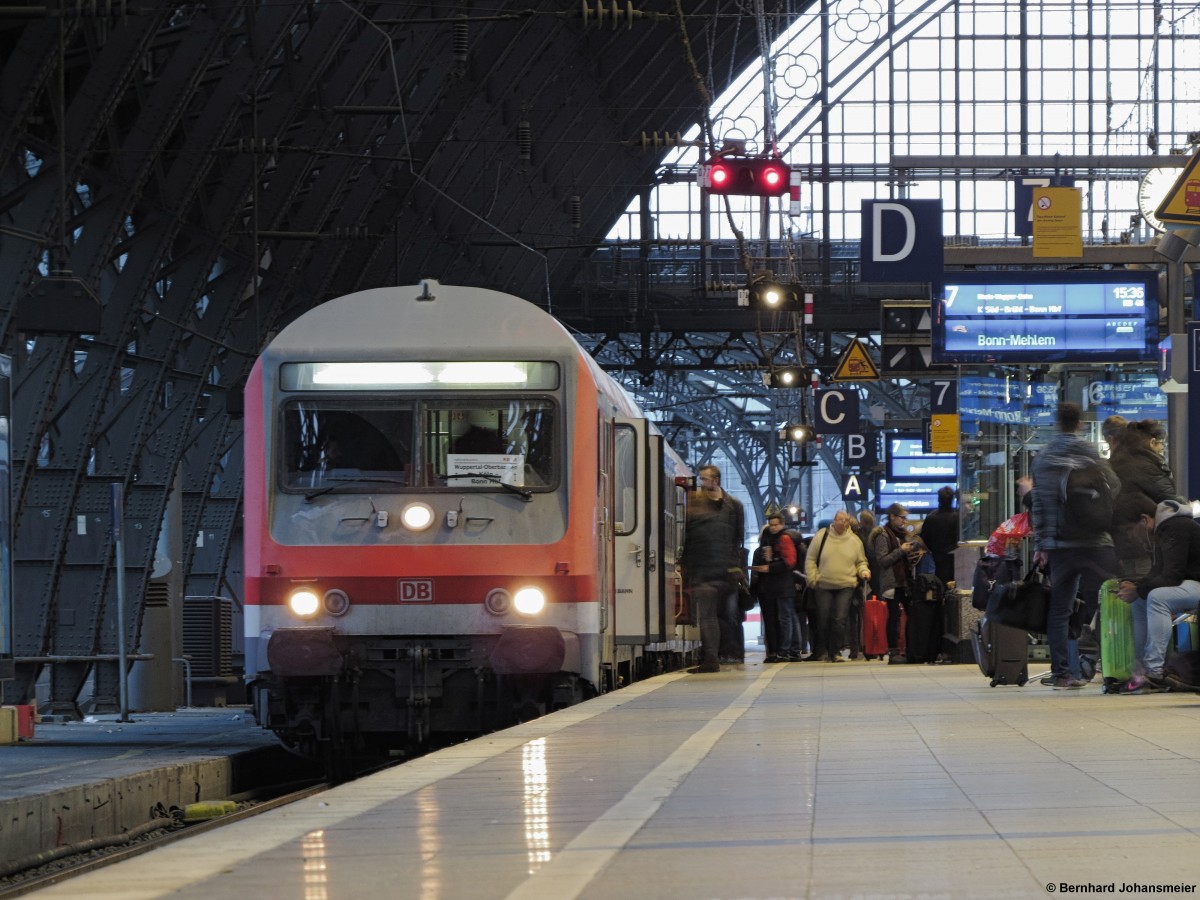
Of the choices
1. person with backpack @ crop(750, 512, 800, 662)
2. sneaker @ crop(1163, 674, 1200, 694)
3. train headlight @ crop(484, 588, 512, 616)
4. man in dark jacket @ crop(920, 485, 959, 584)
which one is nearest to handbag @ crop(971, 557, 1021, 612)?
sneaker @ crop(1163, 674, 1200, 694)

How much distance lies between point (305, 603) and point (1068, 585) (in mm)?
4894

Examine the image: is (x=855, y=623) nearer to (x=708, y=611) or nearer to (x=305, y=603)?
(x=708, y=611)

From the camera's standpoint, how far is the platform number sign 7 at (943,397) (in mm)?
33406

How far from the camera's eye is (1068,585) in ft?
44.9

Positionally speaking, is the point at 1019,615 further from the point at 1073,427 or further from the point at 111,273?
the point at 111,273

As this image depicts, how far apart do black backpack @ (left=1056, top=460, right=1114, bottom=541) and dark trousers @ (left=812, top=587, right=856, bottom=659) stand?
8354 millimetres

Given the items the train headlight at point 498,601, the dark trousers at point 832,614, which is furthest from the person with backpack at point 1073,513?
the dark trousers at point 832,614

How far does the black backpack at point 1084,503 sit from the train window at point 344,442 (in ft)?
13.6

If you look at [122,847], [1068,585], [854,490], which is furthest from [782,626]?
[854,490]

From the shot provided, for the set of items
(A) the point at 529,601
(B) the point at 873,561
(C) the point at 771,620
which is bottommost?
(C) the point at 771,620

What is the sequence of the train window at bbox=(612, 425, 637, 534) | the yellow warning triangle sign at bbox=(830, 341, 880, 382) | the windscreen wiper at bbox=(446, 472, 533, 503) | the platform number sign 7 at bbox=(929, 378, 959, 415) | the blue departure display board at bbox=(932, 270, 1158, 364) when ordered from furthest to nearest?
1. the platform number sign 7 at bbox=(929, 378, 959, 415)
2. the yellow warning triangle sign at bbox=(830, 341, 880, 382)
3. the blue departure display board at bbox=(932, 270, 1158, 364)
4. the train window at bbox=(612, 425, 637, 534)
5. the windscreen wiper at bbox=(446, 472, 533, 503)

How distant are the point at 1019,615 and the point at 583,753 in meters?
5.55

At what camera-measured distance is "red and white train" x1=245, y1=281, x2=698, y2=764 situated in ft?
42.5

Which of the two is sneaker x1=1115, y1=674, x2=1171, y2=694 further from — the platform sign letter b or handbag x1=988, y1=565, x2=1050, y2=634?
the platform sign letter b
